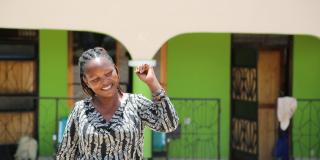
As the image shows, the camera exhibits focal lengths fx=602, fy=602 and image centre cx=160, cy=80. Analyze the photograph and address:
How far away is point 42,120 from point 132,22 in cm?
270

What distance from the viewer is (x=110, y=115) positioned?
2.80 metres

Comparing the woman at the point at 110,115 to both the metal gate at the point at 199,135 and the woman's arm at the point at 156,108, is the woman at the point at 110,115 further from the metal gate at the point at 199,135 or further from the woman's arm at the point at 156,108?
the metal gate at the point at 199,135

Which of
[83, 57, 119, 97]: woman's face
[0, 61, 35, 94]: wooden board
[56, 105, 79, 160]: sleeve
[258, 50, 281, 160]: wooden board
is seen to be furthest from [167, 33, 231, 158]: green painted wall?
[83, 57, 119, 97]: woman's face

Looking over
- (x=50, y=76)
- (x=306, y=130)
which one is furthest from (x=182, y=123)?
(x=50, y=76)

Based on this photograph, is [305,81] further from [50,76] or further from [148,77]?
[148,77]

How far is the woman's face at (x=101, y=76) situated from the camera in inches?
107

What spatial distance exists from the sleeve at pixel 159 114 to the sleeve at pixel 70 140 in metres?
0.31

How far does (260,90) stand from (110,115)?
7414 millimetres

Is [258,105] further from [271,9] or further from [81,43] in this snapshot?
[81,43]

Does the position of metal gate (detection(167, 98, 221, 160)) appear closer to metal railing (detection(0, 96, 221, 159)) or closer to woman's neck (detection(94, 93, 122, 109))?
metal railing (detection(0, 96, 221, 159))

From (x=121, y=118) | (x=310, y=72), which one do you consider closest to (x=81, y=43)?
(x=310, y=72)

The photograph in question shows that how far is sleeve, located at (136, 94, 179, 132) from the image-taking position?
9.02 feet

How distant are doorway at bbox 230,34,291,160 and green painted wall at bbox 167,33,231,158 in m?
0.12

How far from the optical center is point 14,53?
936 centimetres
